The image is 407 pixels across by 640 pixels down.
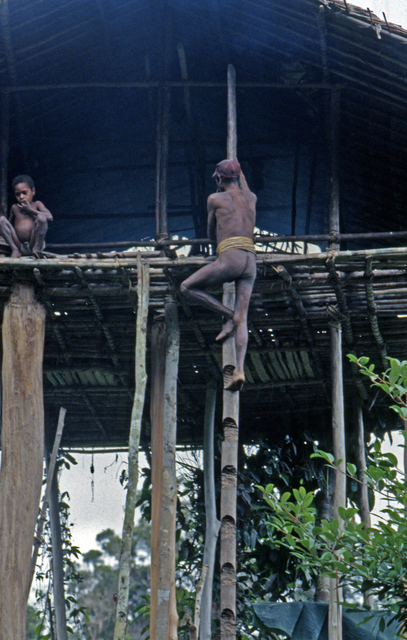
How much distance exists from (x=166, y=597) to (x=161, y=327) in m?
2.40

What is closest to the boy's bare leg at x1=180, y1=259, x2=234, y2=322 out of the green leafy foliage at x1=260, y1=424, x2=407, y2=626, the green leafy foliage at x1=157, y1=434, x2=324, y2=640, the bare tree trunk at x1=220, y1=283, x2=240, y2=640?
the bare tree trunk at x1=220, y1=283, x2=240, y2=640

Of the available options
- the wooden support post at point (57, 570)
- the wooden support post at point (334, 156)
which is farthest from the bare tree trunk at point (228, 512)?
the wooden support post at point (57, 570)

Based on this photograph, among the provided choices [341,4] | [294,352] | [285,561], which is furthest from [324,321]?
[285,561]

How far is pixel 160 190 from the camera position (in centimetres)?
787

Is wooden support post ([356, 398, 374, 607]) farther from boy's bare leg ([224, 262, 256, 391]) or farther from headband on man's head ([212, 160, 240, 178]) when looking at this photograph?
headband on man's head ([212, 160, 240, 178])

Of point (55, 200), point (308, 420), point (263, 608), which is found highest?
point (55, 200)

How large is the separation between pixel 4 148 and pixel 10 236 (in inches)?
44.0

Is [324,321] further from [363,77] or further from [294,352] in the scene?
[363,77]

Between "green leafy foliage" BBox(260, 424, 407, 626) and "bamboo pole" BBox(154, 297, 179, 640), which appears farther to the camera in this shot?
"bamboo pole" BBox(154, 297, 179, 640)

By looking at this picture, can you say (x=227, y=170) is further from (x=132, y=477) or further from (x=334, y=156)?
(x=132, y=477)

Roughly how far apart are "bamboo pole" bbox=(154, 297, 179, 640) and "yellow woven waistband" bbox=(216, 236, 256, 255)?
41.0 inches

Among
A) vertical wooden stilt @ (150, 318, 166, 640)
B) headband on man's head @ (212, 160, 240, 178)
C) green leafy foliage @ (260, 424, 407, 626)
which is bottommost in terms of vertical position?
green leafy foliage @ (260, 424, 407, 626)

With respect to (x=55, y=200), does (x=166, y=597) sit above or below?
below

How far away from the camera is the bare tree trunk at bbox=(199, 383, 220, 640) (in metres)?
8.23
